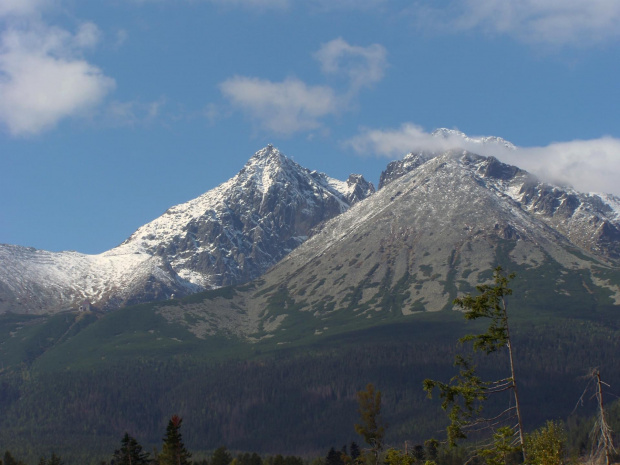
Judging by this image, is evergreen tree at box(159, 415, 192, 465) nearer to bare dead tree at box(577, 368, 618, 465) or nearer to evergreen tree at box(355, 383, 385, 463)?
evergreen tree at box(355, 383, 385, 463)

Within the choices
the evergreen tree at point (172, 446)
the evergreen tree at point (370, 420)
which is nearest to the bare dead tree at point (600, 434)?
the evergreen tree at point (370, 420)

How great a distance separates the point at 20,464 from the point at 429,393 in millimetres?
164064

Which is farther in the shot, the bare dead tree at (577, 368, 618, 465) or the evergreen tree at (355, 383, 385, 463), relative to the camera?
the evergreen tree at (355, 383, 385, 463)

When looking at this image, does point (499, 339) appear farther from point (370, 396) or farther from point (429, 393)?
point (370, 396)

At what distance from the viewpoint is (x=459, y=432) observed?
56188 millimetres

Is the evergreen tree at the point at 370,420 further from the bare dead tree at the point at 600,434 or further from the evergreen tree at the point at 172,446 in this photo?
the bare dead tree at the point at 600,434

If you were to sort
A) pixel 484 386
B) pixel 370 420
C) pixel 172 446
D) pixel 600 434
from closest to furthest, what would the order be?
1. pixel 600 434
2. pixel 484 386
3. pixel 172 446
4. pixel 370 420

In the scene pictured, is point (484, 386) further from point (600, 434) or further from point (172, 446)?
point (172, 446)

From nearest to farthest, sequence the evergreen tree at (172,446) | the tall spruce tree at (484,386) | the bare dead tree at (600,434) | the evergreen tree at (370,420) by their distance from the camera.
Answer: the bare dead tree at (600,434) → the tall spruce tree at (484,386) → the evergreen tree at (172,446) → the evergreen tree at (370,420)

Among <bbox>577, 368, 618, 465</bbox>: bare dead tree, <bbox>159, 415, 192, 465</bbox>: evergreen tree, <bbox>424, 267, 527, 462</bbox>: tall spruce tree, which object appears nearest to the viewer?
<bbox>577, 368, 618, 465</bbox>: bare dead tree

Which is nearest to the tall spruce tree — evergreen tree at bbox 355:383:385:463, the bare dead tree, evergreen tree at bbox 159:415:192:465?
the bare dead tree

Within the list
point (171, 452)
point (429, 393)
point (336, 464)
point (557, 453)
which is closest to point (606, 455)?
point (557, 453)

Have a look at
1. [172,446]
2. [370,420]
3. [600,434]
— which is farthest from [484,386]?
[172,446]

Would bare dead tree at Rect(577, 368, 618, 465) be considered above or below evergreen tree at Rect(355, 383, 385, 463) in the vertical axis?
above
